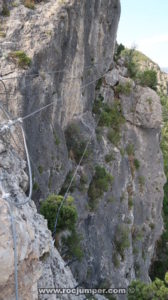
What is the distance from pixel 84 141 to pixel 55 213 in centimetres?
800

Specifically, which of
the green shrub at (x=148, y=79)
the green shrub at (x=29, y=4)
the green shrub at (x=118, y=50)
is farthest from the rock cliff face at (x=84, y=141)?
the green shrub at (x=118, y=50)

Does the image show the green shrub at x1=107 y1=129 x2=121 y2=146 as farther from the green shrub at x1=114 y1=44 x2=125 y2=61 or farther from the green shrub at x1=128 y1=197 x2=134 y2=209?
the green shrub at x1=114 y1=44 x2=125 y2=61

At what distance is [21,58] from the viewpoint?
14.1 metres

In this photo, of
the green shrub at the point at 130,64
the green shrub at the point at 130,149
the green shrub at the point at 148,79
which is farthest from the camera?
the green shrub at the point at 130,64

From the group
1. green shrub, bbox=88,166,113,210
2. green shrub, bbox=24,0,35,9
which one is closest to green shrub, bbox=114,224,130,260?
green shrub, bbox=88,166,113,210

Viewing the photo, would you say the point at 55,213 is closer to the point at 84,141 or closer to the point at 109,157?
the point at 84,141

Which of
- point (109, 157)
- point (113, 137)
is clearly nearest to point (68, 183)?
point (109, 157)

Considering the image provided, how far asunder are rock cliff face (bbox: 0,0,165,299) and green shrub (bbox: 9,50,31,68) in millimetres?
104

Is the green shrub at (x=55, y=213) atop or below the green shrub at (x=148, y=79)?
below

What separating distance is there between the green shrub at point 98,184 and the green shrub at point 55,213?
620 centimetres

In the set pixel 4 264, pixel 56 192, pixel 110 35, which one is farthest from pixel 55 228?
pixel 110 35

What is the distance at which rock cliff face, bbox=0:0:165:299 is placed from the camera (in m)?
9.58

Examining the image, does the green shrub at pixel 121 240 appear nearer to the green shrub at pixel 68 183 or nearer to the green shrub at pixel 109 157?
the green shrub at pixel 109 157

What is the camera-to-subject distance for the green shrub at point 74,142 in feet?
68.7
